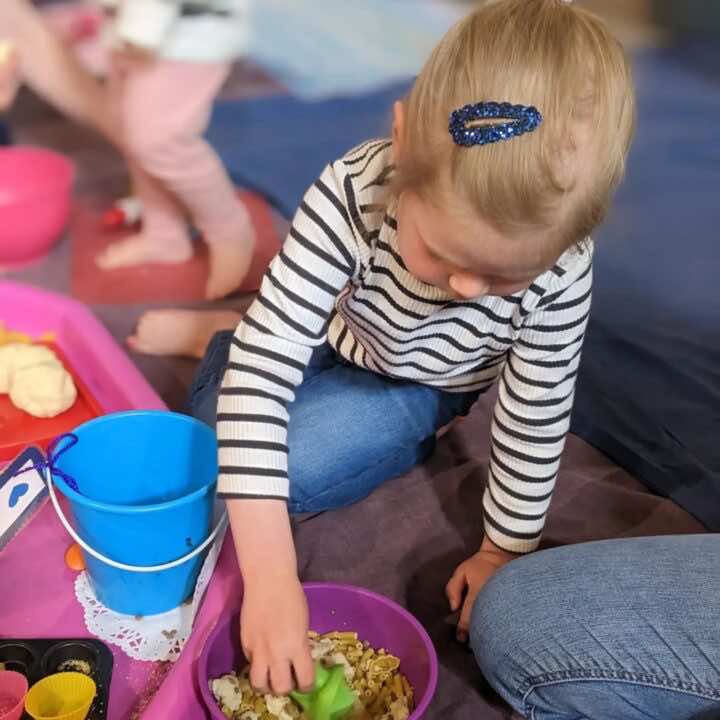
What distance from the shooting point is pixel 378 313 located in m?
0.89

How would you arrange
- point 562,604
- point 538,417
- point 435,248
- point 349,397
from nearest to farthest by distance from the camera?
A: 1. point 435,248
2. point 562,604
3. point 538,417
4. point 349,397

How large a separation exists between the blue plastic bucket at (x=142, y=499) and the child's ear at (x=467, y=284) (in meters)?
0.27

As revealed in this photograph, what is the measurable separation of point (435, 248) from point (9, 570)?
20.1 inches

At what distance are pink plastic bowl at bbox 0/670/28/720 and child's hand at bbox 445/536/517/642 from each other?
38 centimetres

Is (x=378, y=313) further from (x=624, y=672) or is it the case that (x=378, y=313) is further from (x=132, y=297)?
(x=132, y=297)

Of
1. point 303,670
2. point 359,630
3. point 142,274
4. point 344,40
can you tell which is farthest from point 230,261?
point 344,40

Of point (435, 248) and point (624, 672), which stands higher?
point (435, 248)

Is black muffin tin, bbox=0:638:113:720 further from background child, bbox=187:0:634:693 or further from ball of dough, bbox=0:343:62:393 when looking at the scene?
ball of dough, bbox=0:343:62:393

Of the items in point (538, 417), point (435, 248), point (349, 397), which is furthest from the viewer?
point (349, 397)

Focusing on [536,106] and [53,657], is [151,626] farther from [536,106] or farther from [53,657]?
[536,106]

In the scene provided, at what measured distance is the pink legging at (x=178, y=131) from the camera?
1.39 m

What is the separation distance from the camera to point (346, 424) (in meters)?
1.02

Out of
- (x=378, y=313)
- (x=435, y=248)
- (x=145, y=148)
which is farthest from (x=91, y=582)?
(x=145, y=148)

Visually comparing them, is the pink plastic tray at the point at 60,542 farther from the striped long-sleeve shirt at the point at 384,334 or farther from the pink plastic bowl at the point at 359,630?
the striped long-sleeve shirt at the point at 384,334
